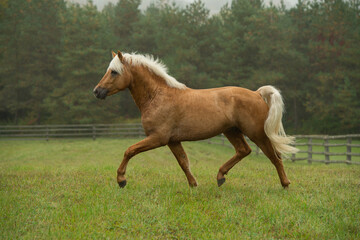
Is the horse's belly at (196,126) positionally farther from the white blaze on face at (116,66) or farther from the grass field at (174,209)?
the white blaze on face at (116,66)

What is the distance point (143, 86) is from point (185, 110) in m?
0.87

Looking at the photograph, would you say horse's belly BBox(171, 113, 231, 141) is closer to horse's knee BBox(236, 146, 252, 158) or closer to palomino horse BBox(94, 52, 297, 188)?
palomino horse BBox(94, 52, 297, 188)

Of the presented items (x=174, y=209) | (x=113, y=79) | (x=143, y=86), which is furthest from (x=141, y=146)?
(x=174, y=209)

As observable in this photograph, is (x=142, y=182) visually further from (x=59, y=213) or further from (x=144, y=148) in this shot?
(x=59, y=213)

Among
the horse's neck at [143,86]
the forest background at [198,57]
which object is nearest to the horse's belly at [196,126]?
the horse's neck at [143,86]

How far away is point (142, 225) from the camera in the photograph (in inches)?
135

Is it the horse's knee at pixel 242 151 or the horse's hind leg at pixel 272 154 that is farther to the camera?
the horse's knee at pixel 242 151

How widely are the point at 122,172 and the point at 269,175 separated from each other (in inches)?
140

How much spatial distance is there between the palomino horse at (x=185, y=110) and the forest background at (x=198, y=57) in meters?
22.4

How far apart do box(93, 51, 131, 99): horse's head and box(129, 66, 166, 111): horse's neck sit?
20 cm

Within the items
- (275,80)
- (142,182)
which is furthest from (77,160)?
(275,80)

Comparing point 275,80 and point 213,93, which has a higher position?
point 213,93

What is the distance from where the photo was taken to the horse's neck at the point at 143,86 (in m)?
5.36

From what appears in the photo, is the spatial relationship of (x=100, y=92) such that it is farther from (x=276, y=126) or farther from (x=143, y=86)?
(x=276, y=126)
